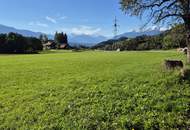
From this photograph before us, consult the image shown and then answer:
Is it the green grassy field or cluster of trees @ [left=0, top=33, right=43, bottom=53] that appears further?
cluster of trees @ [left=0, top=33, right=43, bottom=53]

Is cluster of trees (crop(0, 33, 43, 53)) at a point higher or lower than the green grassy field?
higher

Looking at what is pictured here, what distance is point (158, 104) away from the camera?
9.80 m

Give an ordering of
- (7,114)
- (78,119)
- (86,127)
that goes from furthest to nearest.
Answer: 1. (7,114)
2. (78,119)
3. (86,127)

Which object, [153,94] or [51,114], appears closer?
[51,114]

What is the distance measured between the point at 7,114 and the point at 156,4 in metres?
16.7

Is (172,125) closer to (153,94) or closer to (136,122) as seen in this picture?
(136,122)

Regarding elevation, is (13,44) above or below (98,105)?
above

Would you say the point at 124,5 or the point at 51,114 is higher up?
the point at 124,5

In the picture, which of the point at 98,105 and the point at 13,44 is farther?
the point at 13,44

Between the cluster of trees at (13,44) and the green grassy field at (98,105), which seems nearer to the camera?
the green grassy field at (98,105)

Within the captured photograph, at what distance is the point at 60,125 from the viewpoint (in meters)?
8.09

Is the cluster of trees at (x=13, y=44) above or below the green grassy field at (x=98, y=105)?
above

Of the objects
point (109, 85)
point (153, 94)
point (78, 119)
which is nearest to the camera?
point (78, 119)

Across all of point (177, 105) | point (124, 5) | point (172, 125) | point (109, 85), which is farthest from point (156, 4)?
point (172, 125)
